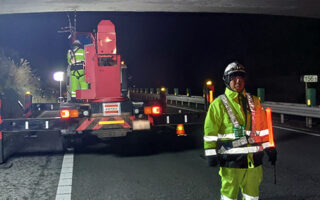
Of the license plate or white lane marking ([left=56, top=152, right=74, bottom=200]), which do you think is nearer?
white lane marking ([left=56, top=152, right=74, bottom=200])

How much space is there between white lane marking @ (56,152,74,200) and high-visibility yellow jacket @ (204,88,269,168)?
8.75 feet

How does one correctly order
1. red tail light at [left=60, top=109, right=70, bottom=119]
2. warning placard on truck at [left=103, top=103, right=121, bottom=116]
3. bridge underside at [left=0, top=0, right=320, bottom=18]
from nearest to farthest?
red tail light at [left=60, top=109, right=70, bottom=119] → warning placard on truck at [left=103, top=103, right=121, bottom=116] → bridge underside at [left=0, top=0, right=320, bottom=18]

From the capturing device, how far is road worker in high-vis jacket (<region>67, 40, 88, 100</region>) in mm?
10562

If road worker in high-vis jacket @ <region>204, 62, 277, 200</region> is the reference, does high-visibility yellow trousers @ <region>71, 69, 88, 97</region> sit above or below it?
above

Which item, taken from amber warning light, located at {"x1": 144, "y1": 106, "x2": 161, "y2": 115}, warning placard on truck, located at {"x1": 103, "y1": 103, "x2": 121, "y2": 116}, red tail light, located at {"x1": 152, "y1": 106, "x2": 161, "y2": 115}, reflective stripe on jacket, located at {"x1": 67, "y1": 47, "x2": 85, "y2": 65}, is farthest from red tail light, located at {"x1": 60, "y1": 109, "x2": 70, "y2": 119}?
reflective stripe on jacket, located at {"x1": 67, "y1": 47, "x2": 85, "y2": 65}

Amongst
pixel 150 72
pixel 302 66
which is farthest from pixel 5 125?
pixel 150 72

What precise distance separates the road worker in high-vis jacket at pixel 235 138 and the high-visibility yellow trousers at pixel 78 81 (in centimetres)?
685

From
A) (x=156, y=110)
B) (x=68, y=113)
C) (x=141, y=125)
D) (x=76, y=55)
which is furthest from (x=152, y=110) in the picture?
(x=76, y=55)

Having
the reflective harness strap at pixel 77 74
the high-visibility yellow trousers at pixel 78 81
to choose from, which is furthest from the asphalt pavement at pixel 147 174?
the reflective harness strap at pixel 77 74

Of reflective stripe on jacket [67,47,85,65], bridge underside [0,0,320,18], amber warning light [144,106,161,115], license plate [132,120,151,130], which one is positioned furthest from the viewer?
bridge underside [0,0,320,18]

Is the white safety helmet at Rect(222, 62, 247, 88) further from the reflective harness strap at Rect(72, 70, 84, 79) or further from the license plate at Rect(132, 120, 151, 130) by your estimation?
the reflective harness strap at Rect(72, 70, 84, 79)

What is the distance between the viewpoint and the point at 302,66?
6831 centimetres

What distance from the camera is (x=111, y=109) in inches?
368

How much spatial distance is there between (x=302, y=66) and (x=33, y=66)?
1923 inches
